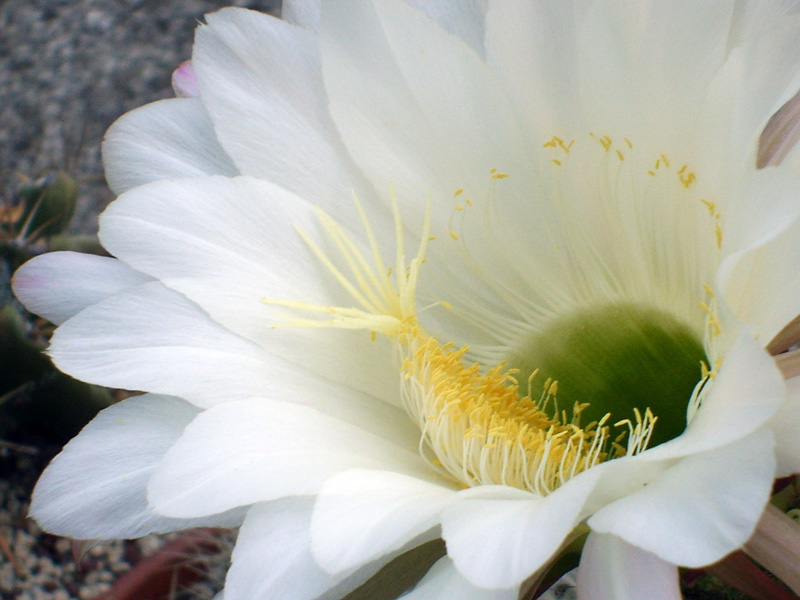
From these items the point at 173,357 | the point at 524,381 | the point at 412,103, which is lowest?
the point at 524,381

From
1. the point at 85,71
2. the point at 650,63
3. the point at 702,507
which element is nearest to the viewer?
the point at 702,507

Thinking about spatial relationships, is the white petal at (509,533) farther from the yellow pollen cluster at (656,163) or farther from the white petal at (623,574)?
the yellow pollen cluster at (656,163)

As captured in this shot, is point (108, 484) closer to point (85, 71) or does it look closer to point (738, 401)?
point (738, 401)

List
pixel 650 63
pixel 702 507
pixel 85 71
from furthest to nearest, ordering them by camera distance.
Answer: pixel 85 71 → pixel 650 63 → pixel 702 507

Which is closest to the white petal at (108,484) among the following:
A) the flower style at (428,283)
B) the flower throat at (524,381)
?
the flower style at (428,283)

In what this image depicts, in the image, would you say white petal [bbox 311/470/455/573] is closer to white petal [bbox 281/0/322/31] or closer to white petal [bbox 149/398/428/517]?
white petal [bbox 149/398/428/517]

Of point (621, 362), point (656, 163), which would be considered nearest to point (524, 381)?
point (621, 362)

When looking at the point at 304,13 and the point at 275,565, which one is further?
the point at 304,13

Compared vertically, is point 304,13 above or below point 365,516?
above
